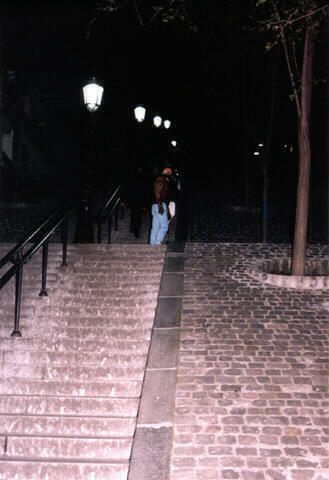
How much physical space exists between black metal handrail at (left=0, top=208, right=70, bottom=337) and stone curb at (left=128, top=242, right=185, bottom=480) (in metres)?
1.74

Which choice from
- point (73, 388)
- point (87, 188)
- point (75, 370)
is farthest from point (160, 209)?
point (73, 388)

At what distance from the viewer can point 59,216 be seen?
791 centimetres

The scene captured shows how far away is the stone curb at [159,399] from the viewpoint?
397 centimetres

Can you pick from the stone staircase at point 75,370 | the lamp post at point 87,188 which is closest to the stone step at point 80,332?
the stone staircase at point 75,370

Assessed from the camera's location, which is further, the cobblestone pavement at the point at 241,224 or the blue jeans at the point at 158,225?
the cobblestone pavement at the point at 241,224

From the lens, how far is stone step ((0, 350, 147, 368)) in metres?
5.64

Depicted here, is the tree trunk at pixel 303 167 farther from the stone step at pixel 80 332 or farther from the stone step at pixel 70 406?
the stone step at pixel 70 406

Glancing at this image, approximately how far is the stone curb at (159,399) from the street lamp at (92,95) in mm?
4509

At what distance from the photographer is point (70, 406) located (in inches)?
195

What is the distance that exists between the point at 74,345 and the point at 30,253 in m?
1.31

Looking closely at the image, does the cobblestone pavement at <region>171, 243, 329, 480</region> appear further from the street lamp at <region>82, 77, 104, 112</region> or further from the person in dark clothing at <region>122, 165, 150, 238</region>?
the street lamp at <region>82, 77, 104, 112</region>

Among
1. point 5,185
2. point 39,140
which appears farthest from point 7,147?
point 5,185

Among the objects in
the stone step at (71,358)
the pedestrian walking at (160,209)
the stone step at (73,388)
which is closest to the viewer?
the stone step at (73,388)

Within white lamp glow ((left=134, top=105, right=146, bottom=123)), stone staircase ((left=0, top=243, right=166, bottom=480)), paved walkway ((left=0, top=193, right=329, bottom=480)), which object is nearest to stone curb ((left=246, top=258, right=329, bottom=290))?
paved walkway ((left=0, top=193, right=329, bottom=480))
